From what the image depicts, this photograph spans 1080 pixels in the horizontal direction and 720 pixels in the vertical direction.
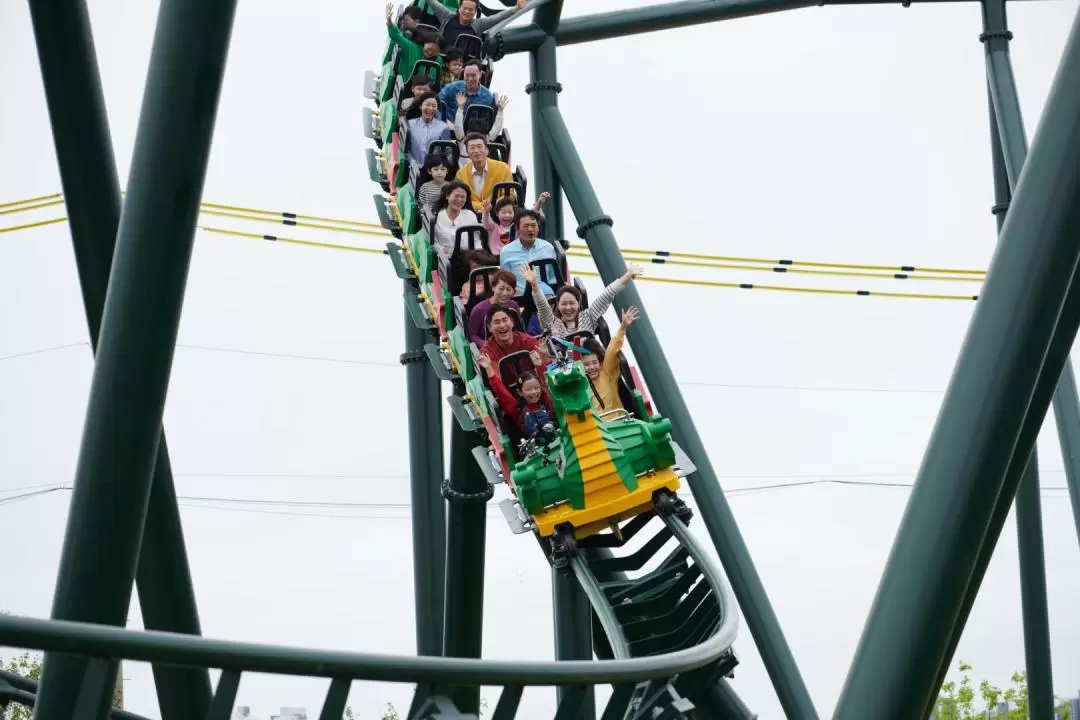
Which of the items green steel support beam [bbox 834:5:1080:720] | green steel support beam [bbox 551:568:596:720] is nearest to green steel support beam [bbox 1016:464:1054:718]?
green steel support beam [bbox 551:568:596:720]

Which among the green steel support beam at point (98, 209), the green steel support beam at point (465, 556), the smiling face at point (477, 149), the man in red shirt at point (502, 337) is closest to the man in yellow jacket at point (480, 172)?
the smiling face at point (477, 149)

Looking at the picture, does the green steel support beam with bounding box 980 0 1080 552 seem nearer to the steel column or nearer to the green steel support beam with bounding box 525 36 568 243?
the steel column

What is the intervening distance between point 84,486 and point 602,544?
3307 millimetres

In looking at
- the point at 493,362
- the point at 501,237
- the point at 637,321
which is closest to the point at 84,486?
the point at 493,362

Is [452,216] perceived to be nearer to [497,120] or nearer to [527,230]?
[527,230]

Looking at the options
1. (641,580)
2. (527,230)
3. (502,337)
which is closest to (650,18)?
(527,230)

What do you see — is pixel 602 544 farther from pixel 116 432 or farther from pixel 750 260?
pixel 750 260

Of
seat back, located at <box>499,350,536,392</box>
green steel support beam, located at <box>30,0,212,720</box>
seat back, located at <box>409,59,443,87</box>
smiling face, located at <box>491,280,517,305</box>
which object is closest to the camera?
green steel support beam, located at <box>30,0,212,720</box>

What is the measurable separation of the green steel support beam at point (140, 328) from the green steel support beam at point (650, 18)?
Result: 6.28 m

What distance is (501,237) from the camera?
24.3 feet

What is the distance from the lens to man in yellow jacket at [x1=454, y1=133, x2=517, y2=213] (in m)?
7.79

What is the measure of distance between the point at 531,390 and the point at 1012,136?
4.47 m

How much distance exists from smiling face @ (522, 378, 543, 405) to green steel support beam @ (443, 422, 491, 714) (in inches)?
35.5

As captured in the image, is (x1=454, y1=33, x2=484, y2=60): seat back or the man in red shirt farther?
(x1=454, y1=33, x2=484, y2=60): seat back
